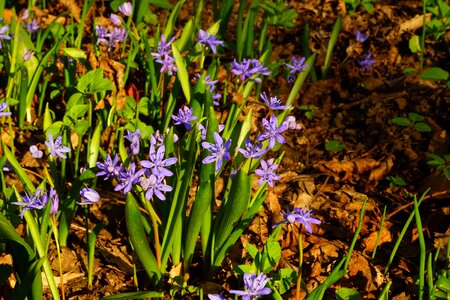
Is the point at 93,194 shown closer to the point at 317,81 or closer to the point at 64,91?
the point at 64,91

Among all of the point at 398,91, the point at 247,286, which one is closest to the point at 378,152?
the point at 398,91

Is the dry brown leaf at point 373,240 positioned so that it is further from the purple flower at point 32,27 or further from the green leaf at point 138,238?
the purple flower at point 32,27

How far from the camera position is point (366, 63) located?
11.5ft

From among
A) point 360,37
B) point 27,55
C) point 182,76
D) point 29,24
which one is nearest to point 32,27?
point 29,24

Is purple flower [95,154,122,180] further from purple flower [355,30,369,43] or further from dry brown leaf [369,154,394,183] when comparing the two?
purple flower [355,30,369,43]

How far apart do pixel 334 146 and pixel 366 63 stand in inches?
30.2

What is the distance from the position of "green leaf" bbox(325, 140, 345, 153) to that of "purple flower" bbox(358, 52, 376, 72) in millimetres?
712

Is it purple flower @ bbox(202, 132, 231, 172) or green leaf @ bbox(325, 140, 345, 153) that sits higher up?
purple flower @ bbox(202, 132, 231, 172)

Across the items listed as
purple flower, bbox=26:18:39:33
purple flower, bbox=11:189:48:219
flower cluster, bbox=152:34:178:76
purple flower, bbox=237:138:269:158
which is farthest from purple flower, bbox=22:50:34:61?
purple flower, bbox=237:138:269:158

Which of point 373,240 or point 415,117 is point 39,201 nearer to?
point 373,240

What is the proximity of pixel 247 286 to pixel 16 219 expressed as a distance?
2.85 ft

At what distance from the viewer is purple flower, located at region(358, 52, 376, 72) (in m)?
3.49

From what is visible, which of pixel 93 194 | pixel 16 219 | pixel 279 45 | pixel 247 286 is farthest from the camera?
pixel 279 45

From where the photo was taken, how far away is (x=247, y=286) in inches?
67.0
